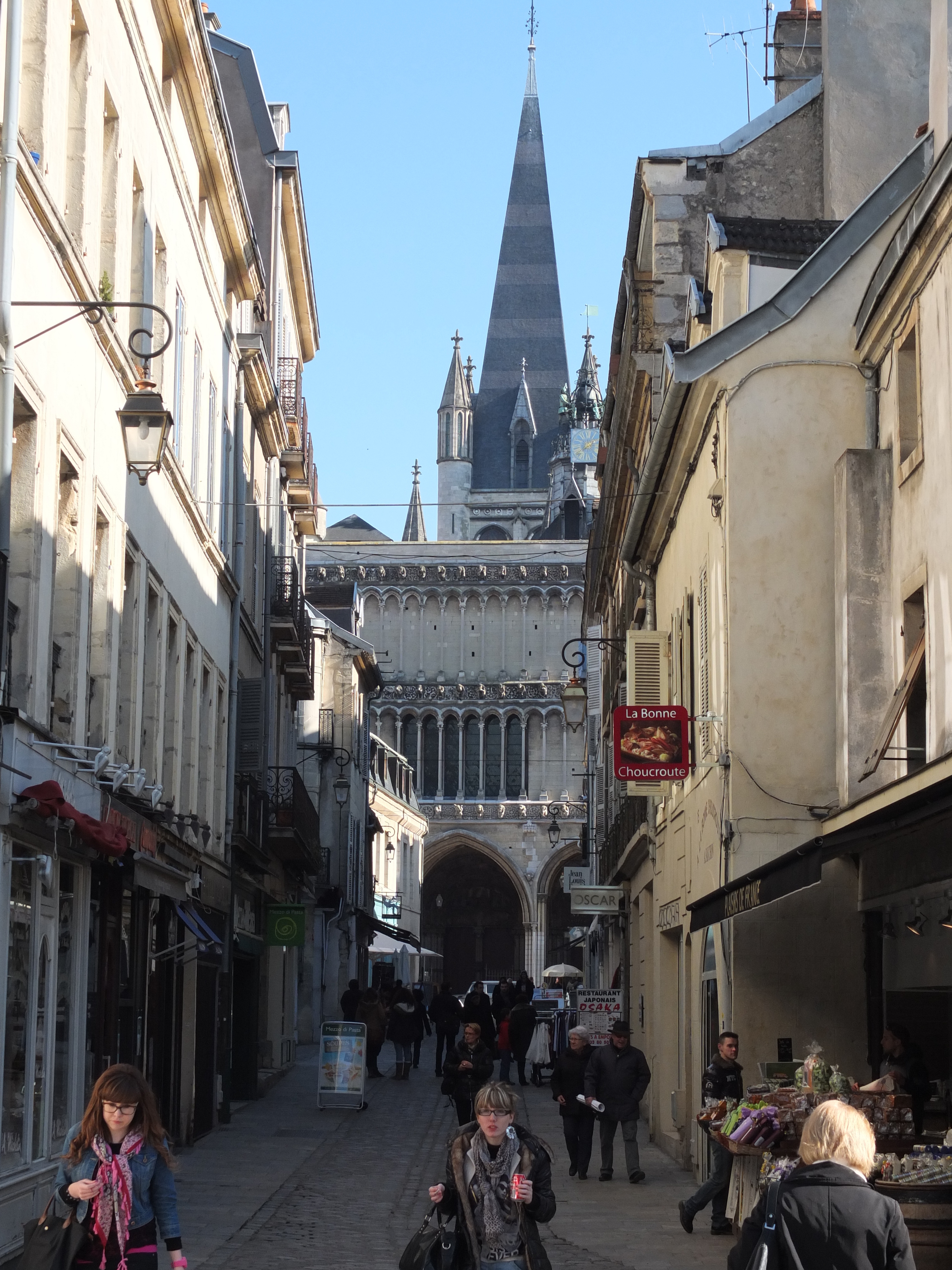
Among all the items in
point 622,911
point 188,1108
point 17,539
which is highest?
point 17,539

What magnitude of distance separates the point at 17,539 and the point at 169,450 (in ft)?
19.1

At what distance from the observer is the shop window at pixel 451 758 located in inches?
3061

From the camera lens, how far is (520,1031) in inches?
1172

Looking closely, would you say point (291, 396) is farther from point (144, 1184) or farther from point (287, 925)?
point (144, 1184)

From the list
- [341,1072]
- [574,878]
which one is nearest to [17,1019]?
[341,1072]

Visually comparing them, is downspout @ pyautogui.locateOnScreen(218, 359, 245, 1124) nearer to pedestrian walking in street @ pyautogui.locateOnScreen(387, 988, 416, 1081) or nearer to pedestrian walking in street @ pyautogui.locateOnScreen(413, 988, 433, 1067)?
pedestrian walking in street @ pyautogui.locateOnScreen(387, 988, 416, 1081)

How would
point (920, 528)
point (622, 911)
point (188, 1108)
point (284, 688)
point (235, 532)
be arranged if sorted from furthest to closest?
point (284, 688) < point (622, 911) < point (235, 532) < point (188, 1108) < point (920, 528)

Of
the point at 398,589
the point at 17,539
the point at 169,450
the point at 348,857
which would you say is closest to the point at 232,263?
the point at 169,450

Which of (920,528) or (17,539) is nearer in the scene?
(17,539)

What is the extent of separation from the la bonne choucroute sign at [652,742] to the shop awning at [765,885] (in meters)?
1.92

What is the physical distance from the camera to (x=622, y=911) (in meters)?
28.3

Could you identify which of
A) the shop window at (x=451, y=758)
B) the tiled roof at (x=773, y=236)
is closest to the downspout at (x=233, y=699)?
the tiled roof at (x=773, y=236)

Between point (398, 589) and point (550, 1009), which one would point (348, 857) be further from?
point (398, 589)

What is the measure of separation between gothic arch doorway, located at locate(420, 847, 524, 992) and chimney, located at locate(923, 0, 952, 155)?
6822 cm
